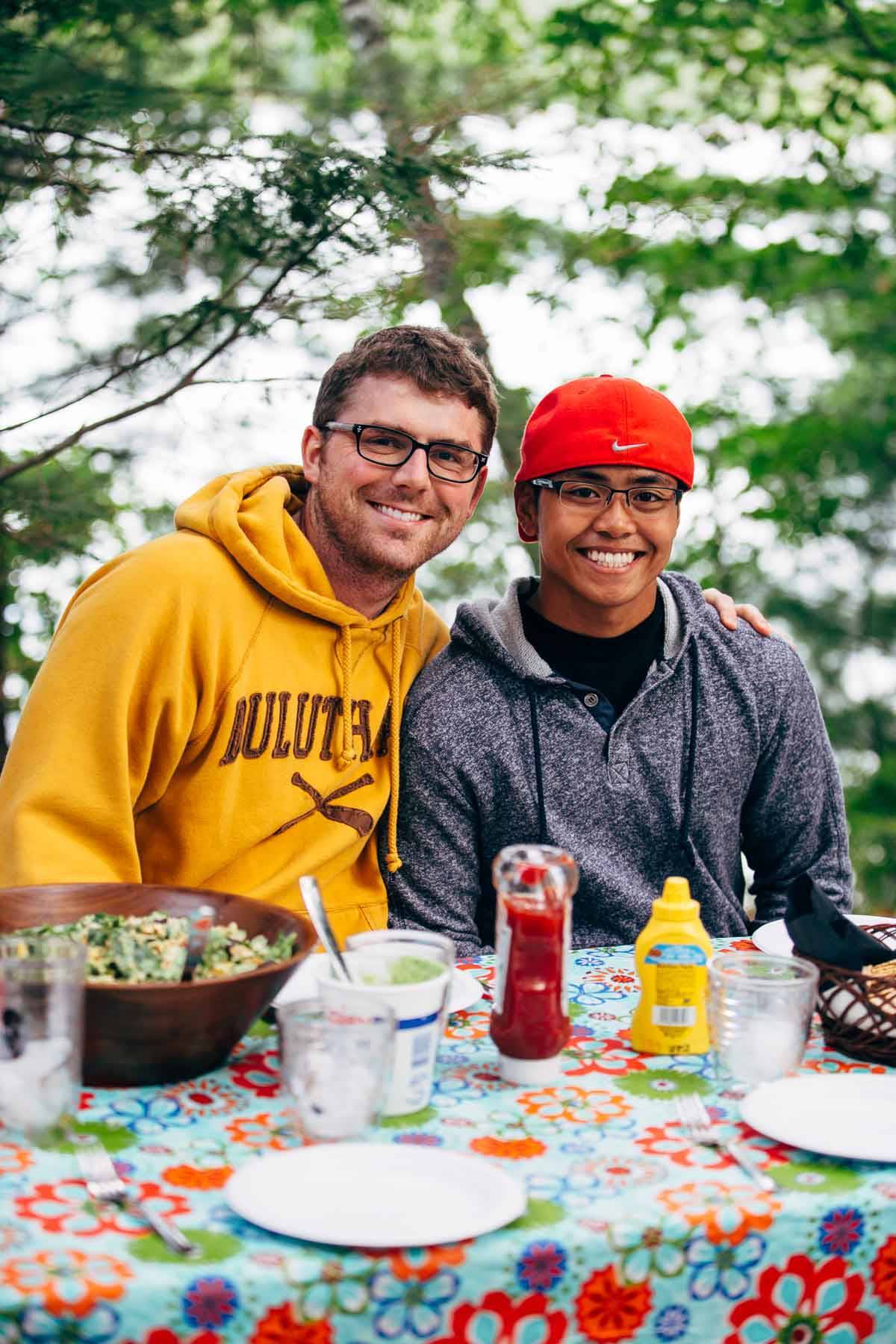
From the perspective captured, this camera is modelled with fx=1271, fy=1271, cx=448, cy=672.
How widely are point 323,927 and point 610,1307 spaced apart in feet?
1.84

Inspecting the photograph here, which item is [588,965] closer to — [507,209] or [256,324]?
[256,324]

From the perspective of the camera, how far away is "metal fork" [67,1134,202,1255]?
114 cm

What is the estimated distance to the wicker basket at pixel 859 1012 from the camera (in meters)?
1.67

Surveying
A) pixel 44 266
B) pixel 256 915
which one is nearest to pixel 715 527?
pixel 44 266

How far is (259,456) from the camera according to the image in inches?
270

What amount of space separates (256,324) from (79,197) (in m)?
0.54

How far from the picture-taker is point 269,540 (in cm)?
257

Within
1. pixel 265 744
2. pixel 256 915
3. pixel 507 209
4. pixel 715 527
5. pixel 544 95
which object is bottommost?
pixel 256 915

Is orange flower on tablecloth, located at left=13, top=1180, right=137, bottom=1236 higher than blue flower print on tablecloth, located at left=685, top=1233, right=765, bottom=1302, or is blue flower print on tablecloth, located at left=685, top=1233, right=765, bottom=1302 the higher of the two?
orange flower on tablecloth, located at left=13, top=1180, right=137, bottom=1236

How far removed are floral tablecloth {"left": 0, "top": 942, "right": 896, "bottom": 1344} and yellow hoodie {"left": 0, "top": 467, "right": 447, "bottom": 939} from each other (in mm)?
877

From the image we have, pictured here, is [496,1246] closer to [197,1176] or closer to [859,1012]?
[197,1176]

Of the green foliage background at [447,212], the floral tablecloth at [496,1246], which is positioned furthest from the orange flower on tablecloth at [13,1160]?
the green foliage background at [447,212]

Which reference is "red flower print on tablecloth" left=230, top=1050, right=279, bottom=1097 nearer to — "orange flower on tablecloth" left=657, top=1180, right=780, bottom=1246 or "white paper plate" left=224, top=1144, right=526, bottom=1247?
"white paper plate" left=224, top=1144, right=526, bottom=1247

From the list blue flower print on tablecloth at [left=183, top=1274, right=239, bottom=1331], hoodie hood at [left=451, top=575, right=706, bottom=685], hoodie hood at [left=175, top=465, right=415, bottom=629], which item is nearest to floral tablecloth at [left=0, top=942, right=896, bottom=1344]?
blue flower print on tablecloth at [left=183, top=1274, right=239, bottom=1331]
